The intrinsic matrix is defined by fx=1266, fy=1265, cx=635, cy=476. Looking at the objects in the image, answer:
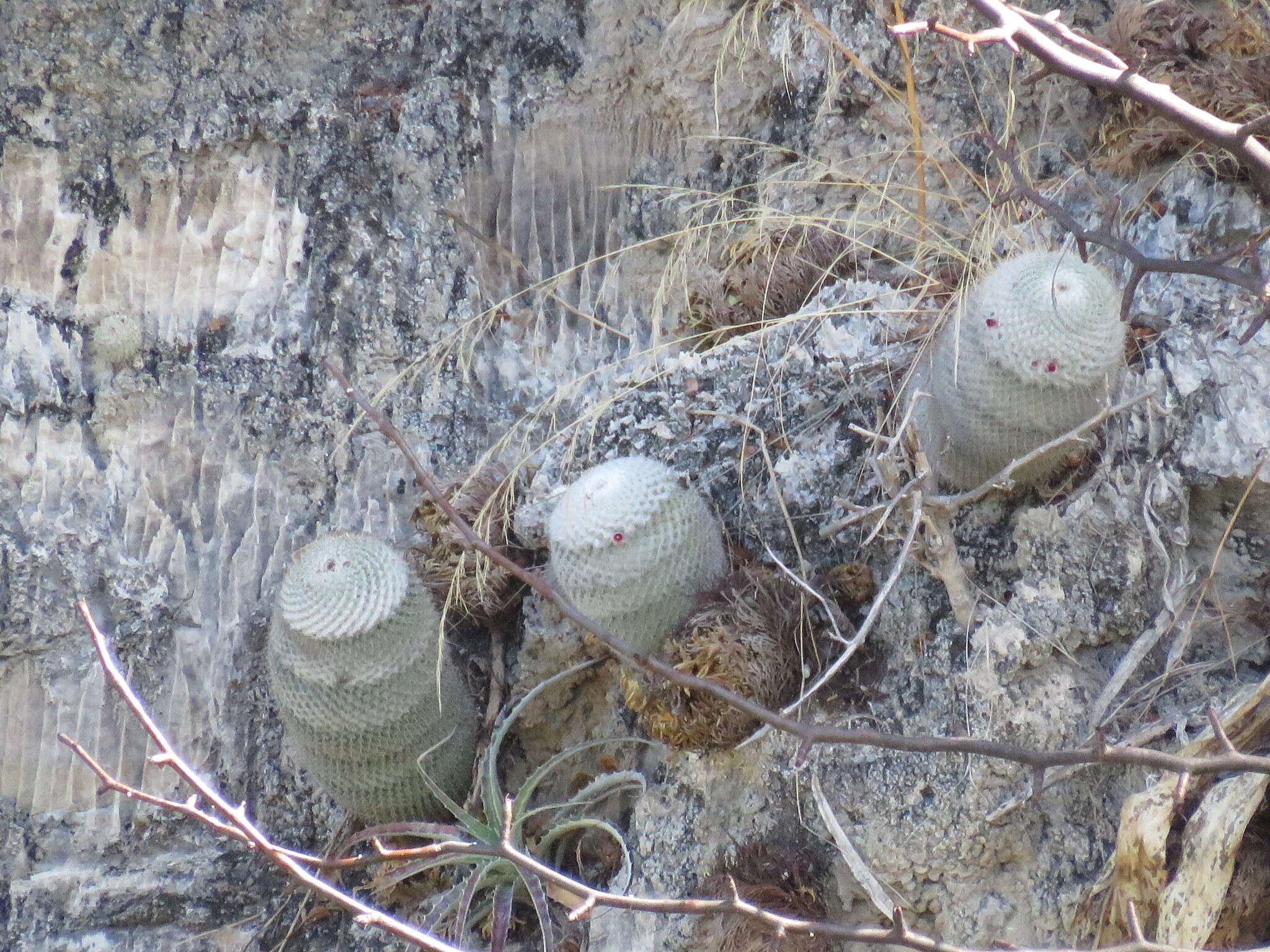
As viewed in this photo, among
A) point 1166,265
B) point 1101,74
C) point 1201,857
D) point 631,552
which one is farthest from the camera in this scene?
point 631,552

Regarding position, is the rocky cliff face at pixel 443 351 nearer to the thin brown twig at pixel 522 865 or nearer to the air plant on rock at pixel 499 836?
the air plant on rock at pixel 499 836

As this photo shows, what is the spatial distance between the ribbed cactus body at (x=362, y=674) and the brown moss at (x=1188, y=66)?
4.85 feet

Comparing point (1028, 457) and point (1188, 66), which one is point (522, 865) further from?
point (1188, 66)

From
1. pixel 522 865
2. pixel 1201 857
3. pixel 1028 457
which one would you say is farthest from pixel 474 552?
pixel 1201 857

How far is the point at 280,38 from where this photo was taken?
291 cm

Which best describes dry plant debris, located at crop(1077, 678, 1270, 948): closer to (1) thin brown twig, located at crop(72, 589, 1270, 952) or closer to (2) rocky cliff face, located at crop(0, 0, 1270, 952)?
(2) rocky cliff face, located at crop(0, 0, 1270, 952)

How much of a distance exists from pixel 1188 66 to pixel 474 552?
1.52 metres

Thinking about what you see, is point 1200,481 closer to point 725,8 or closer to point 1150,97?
point 1150,97

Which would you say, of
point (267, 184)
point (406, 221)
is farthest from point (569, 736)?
point (267, 184)

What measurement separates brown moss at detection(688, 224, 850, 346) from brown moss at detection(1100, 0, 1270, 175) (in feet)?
1.77

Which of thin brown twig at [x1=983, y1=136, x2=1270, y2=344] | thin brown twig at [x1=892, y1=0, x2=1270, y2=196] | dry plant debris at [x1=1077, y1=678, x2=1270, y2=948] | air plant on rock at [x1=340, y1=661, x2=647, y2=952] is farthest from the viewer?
air plant on rock at [x1=340, y1=661, x2=647, y2=952]

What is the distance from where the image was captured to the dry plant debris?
5.31ft

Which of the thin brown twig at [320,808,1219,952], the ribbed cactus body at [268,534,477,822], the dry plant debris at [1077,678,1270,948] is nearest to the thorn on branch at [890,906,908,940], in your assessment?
the thin brown twig at [320,808,1219,952]

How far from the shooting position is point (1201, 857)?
5.34ft
